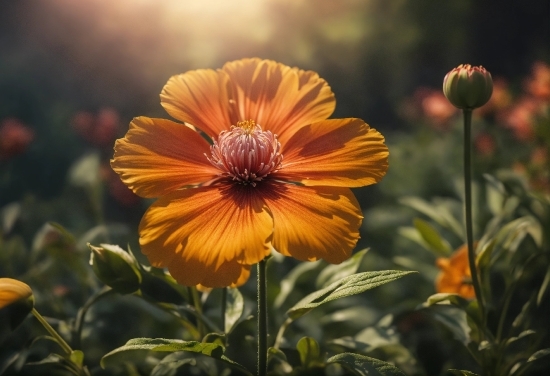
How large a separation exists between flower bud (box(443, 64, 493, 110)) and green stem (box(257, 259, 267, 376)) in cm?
34

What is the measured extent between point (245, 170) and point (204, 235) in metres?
0.15

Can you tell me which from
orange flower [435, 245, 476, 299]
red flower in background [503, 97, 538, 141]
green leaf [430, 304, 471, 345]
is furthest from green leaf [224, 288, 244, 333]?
red flower in background [503, 97, 538, 141]

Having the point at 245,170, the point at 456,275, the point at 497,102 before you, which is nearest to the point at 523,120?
the point at 497,102

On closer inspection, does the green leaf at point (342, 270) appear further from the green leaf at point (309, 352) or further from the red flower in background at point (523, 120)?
the red flower in background at point (523, 120)

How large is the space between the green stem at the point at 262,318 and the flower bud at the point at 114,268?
176mm

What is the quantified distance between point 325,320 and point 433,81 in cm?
281

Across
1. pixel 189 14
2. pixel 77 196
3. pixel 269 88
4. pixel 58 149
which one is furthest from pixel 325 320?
pixel 189 14

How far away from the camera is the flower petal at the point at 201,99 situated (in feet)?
2.96

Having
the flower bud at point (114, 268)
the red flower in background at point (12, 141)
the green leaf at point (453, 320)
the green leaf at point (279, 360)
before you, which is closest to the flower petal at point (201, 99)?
the flower bud at point (114, 268)

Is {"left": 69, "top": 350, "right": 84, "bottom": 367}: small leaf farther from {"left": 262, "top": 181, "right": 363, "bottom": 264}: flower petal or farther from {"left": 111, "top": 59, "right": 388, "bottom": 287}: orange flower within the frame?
{"left": 262, "top": 181, "right": 363, "bottom": 264}: flower petal

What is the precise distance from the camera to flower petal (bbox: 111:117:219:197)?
813 millimetres

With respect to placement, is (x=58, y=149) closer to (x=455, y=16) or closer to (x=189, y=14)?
(x=189, y=14)

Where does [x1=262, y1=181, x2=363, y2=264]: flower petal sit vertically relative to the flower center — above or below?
below

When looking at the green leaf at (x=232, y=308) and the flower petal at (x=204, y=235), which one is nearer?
the flower petal at (x=204, y=235)
